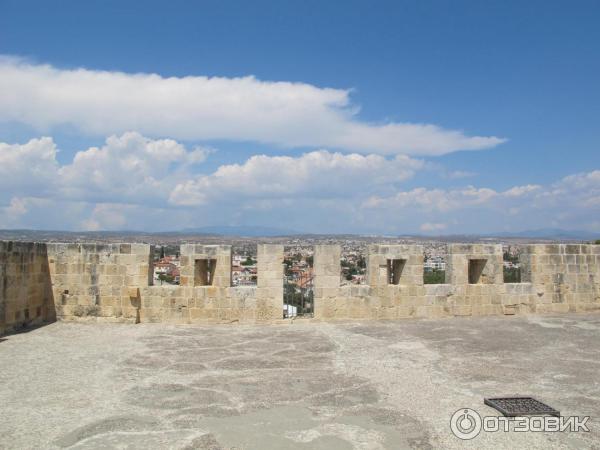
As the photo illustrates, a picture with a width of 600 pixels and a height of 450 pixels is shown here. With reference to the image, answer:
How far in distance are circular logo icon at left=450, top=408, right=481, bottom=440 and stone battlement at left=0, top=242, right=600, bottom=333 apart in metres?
5.70

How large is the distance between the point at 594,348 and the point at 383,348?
333cm

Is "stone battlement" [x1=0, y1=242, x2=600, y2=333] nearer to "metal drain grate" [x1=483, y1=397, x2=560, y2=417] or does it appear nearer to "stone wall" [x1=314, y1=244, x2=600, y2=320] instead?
"stone wall" [x1=314, y1=244, x2=600, y2=320]

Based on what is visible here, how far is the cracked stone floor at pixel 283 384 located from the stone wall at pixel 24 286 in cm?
50

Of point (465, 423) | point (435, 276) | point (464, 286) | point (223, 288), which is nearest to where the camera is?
point (465, 423)

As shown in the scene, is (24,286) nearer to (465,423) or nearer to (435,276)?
(465,423)

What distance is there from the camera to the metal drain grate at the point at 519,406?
462cm

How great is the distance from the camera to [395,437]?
4.18 metres

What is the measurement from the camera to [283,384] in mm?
5746

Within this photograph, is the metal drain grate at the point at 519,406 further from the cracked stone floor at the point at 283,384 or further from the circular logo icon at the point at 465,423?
the circular logo icon at the point at 465,423

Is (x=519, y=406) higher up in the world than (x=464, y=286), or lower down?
lower down

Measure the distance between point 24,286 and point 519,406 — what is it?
30.0 ft

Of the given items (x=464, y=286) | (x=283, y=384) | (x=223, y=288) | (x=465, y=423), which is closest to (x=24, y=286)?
(x=223, y=288)

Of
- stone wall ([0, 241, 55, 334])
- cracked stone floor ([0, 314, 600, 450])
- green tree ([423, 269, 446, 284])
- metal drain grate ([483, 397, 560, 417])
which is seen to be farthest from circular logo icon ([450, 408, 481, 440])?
stone wall ([0, 241, 55, 334])

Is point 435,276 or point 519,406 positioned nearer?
point 519,406
